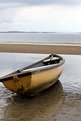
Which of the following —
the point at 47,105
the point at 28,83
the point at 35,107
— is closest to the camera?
the point at 35,107

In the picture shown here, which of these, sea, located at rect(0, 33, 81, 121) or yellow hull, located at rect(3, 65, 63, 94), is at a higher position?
yellow hull, located at rect(3, 65, 63, 94)

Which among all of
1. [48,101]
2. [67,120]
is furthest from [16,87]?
[67,120]

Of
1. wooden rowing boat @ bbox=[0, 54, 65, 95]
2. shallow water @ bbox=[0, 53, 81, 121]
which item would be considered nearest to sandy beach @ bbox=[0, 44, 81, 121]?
shallow water @ bbox=[0, 53, 81, 121]

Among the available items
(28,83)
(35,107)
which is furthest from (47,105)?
(28,83)

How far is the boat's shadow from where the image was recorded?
796 centimetres

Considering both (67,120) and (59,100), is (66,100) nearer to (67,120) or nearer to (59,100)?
(59,100)

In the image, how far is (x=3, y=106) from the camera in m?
8.88

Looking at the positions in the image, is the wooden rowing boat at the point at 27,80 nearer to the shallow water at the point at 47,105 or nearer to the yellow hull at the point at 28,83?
the yellow hull at the point at 28,83

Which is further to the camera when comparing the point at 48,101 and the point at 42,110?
the point at 48,101

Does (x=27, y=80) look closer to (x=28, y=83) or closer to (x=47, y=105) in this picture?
(x=28, y=83)

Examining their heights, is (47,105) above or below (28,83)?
below

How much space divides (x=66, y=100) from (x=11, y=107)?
1.71 m

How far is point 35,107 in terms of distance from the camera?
29.2ft

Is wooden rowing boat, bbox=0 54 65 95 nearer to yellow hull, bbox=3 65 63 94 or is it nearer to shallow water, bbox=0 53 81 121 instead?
yellow hull, bbox=3 65 63 94
